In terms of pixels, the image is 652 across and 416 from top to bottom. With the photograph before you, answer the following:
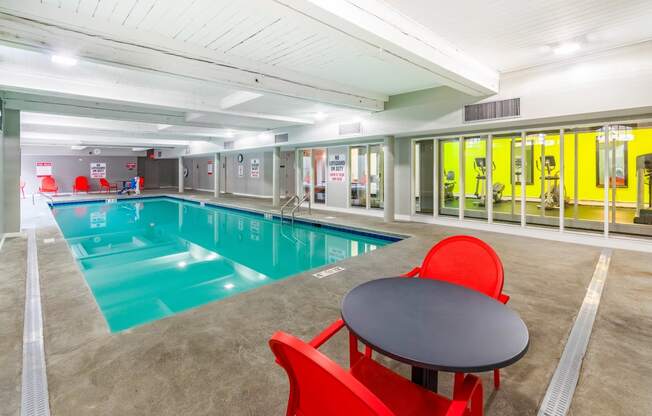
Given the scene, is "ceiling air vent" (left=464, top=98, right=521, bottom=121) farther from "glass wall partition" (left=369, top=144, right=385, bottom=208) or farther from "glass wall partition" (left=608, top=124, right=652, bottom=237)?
"glass wall partition" (left=369, top=144, right=385, bottom=208)

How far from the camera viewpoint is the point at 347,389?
75cm

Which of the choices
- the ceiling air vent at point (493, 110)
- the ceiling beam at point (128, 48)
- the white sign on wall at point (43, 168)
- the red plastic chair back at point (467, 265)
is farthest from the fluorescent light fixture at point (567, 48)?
the white sign on wall at point (43, 168)

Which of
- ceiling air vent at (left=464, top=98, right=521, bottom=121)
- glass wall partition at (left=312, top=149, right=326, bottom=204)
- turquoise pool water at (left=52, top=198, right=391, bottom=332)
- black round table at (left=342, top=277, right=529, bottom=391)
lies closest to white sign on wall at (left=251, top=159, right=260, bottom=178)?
turquoise pool water at (left=52, top=198, right=391, bottom=332)

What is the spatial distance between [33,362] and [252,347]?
1367mm

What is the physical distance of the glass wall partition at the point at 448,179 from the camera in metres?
7.80

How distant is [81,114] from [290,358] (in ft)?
27.4

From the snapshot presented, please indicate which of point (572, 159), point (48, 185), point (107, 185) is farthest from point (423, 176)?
point (48, 185)

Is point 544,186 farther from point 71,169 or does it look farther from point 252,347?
point 71,169

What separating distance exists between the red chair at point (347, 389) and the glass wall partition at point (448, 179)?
6.91 metres

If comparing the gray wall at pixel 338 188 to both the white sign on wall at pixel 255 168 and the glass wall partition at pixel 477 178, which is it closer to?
the glass wall partition at pixel 477 178

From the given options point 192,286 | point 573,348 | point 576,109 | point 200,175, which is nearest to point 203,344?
point 192,286

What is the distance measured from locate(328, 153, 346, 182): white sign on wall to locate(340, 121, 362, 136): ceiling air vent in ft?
4.57

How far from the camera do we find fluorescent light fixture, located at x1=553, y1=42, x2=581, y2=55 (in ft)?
13.7

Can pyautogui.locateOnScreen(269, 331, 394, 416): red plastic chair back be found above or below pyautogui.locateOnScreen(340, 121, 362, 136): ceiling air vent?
below
